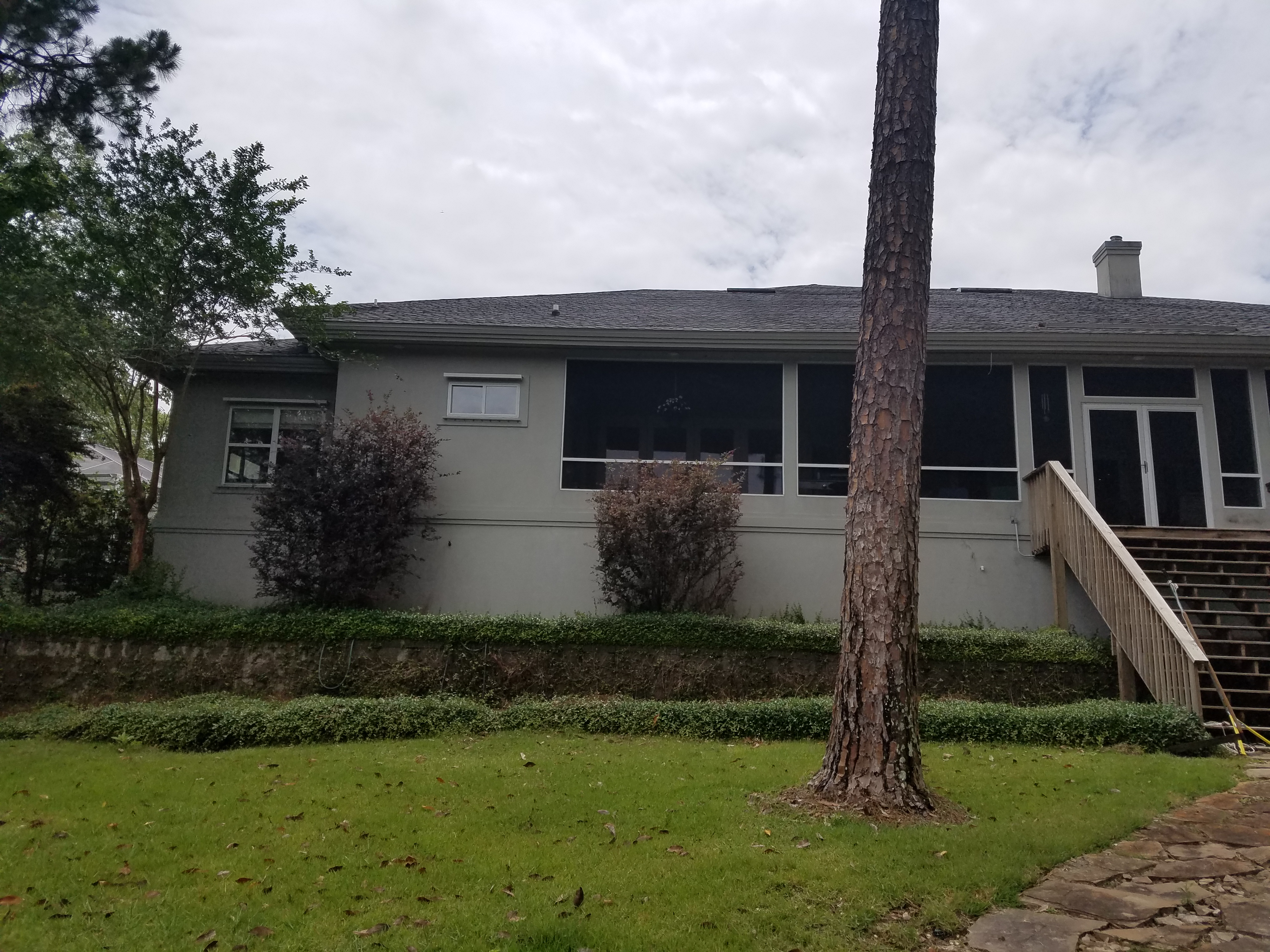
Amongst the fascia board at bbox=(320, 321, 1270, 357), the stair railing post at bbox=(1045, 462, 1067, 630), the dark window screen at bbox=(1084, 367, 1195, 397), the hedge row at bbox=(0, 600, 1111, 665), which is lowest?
the hedge row at bbox=(0, 600, 1111, 665)

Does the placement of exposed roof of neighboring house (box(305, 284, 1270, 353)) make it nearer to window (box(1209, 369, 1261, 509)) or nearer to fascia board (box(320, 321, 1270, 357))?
fascia board (box(320, 321, 1270, 357))

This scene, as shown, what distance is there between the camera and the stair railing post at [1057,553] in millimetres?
11172

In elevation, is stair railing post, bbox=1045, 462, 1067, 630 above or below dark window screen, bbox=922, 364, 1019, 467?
below

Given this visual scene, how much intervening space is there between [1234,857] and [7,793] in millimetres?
7735

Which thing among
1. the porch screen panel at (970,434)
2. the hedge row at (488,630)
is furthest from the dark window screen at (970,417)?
the hedge row at (488,630)

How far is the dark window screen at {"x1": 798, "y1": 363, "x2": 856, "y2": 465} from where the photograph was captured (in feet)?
41.4

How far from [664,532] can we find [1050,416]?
237 inches

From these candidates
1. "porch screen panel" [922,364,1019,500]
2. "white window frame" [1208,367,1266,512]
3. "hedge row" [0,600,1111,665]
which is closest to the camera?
"hedge row" [0,600,1111,665]

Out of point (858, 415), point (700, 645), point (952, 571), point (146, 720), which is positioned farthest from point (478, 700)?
point (952, 571)

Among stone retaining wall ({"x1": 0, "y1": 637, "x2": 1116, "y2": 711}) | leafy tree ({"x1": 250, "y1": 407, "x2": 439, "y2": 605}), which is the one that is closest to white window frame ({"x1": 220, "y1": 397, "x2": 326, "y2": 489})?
leafy tree ({"x1": 250, "y1": 407, "x2": 439, "y2": 605})

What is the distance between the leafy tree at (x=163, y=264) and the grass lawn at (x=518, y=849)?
6197 millimetres

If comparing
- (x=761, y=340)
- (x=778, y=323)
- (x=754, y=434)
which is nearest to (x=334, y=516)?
(x=754, y=434)

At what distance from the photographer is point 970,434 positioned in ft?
41.2

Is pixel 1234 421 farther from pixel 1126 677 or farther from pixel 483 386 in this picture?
pixel 483 386
